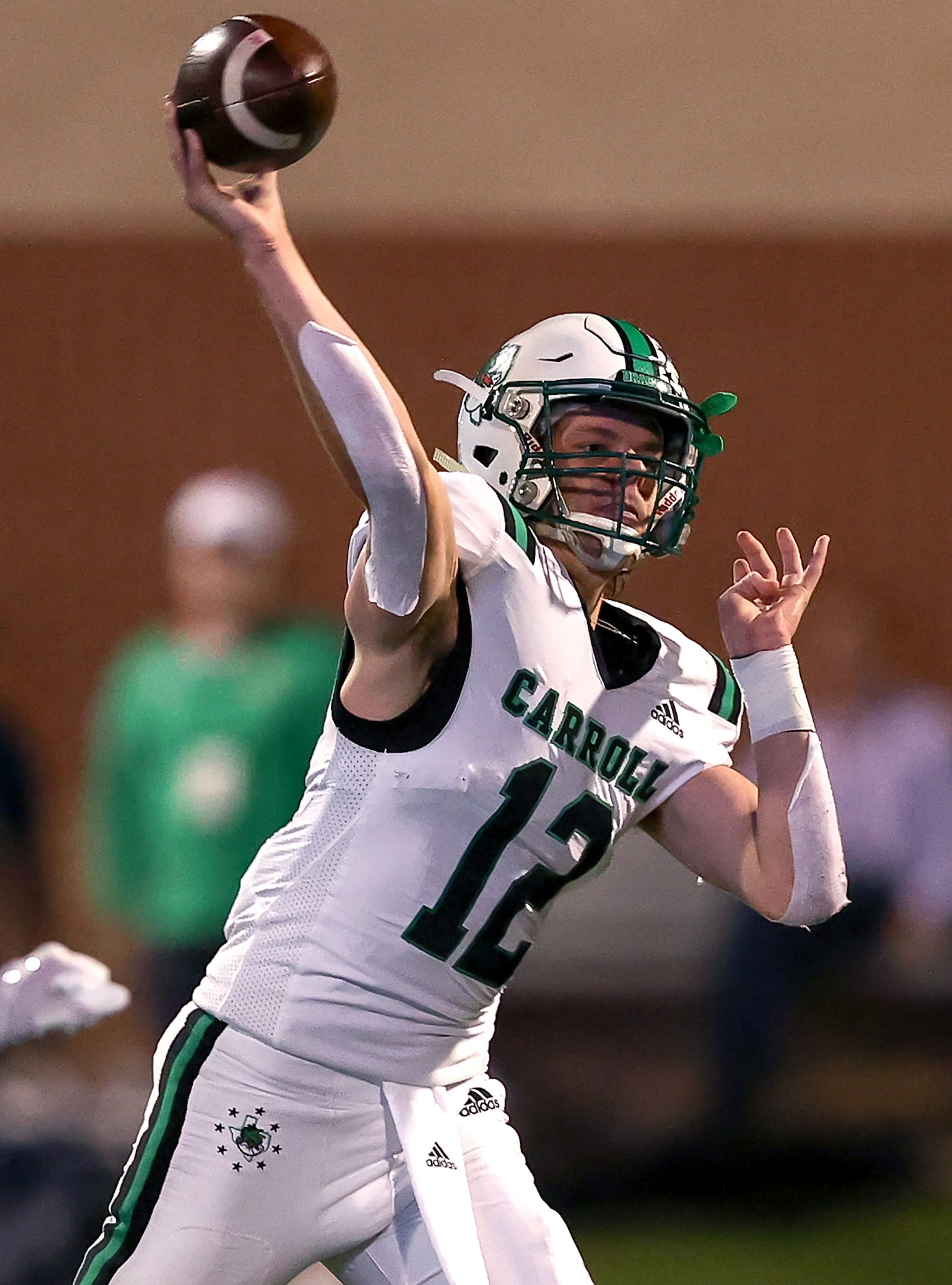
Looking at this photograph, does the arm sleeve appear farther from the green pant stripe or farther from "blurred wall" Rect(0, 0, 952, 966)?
"blurred wall" Rect(0, 0, 952, 966)

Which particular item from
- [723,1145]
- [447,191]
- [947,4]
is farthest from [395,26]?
[723,1145]

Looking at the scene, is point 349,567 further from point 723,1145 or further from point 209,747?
point 723,1145

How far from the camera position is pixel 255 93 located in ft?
6.65

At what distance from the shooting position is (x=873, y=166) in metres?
6.18

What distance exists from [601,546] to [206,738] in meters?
1.81

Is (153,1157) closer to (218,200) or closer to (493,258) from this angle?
(218,200)

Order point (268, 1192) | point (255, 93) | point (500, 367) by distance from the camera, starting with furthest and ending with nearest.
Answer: point (500, 367)
point (268, 1192)
point (255, 93)

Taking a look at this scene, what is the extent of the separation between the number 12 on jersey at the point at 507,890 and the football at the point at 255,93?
813 mm

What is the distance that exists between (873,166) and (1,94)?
10.0 ft

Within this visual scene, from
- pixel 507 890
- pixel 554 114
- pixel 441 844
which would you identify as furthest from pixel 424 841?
pixel 554 114

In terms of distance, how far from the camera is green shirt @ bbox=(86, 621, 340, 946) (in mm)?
3914

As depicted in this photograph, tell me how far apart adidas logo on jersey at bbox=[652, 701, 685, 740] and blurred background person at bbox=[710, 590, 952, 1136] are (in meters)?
2.32

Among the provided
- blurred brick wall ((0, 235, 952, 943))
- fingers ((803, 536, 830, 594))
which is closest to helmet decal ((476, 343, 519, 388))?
fingers ((803, 536, 830, 594))

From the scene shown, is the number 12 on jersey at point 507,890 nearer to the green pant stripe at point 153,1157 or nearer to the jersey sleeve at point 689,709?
the jersey sleeve at point 689,709
